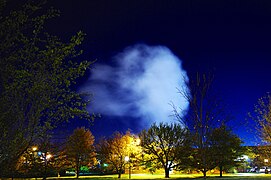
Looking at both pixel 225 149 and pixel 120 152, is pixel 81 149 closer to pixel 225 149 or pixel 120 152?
pixel 120 152

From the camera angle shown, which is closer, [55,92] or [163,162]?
[55,92]

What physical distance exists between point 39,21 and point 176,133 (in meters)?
43.1

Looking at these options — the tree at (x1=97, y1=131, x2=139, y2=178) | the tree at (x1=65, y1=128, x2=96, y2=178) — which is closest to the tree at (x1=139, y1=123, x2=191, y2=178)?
the tree at (x1=97, y1=131, x2=139, y2=178)

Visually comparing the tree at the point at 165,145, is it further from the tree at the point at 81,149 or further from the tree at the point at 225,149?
the tree at the point at 81,149

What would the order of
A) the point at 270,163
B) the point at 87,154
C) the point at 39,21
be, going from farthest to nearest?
the point at 87,154
the point at 270,163
the point at 39,21

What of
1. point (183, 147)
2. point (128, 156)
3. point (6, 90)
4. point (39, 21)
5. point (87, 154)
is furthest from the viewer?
point (87, 154)

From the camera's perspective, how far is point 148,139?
1919 inches

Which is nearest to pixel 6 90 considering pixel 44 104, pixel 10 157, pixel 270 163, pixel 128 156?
pixel 44 104

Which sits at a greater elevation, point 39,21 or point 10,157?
point 39,21

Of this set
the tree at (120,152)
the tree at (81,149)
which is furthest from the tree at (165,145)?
the tree at (81,149)

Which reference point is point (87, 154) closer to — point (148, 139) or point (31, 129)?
point (148, 139)

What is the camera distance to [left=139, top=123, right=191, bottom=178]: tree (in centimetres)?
4775

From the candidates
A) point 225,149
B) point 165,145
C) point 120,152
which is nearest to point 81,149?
point 120,152

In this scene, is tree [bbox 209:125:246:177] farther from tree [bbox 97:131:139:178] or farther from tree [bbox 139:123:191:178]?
tree [bbox 97:131:139:178]
